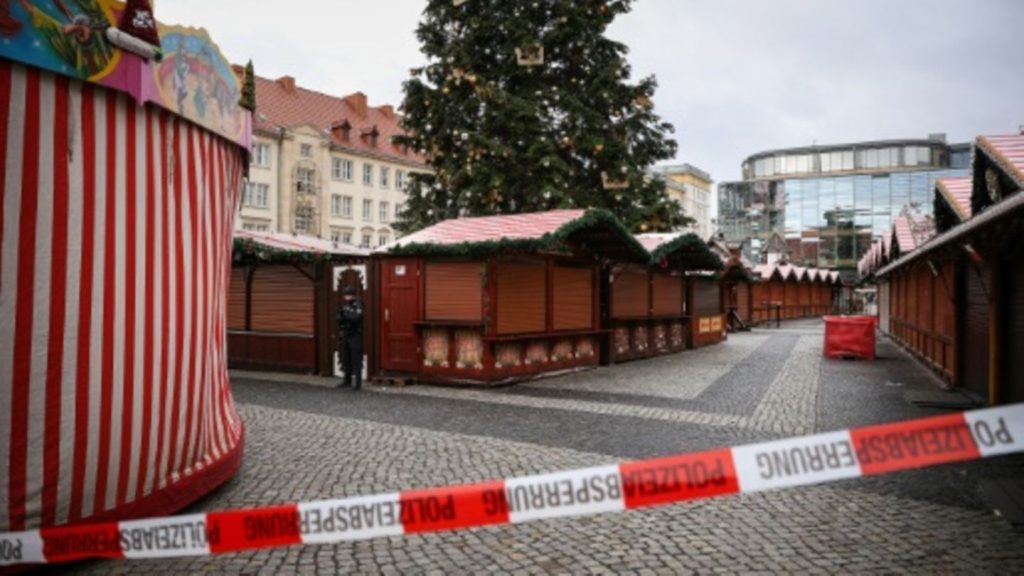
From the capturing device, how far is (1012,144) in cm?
875

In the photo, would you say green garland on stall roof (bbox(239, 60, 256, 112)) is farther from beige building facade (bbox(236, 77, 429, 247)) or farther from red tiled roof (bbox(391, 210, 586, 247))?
beige building facade (bbox(236, 77, 429, 247))

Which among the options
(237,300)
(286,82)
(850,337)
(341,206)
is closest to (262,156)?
(341,206)

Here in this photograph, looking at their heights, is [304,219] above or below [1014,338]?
above

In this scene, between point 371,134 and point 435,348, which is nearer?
point 435,348

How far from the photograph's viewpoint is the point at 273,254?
1405cm

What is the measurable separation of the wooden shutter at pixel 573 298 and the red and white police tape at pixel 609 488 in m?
10.9

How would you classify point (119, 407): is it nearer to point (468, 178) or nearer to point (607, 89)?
point (468, 178)

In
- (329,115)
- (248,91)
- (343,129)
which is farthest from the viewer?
(329,115)

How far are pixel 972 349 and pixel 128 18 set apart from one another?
13.0 m

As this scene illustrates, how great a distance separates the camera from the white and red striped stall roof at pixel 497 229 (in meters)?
12.0

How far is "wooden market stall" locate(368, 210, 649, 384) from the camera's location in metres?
12.3

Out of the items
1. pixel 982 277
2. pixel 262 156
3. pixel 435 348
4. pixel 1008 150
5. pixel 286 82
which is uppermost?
pixel 286 82

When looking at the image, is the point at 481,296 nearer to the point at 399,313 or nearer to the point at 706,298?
the point at 399,313

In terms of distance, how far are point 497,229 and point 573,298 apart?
282 cm
